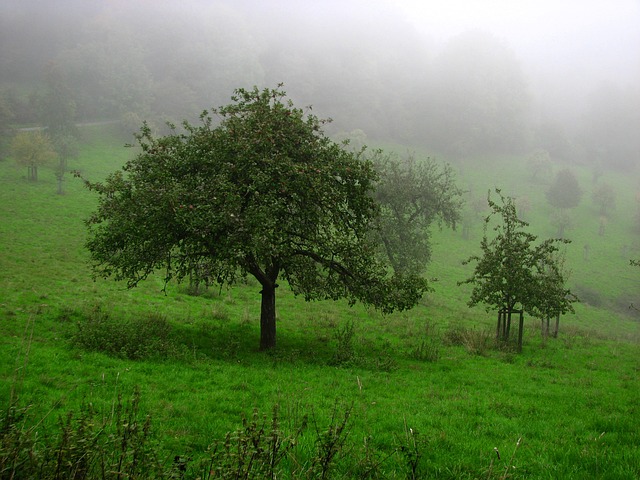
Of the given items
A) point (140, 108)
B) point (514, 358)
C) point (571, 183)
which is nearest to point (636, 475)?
point (514, 358)

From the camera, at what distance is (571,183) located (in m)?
104

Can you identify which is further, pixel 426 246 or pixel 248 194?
pixel 426 246

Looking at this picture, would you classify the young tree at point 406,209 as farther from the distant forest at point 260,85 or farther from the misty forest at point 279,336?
the distant forest at point 260,85

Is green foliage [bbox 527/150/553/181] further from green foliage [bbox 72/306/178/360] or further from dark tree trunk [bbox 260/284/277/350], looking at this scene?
green foliage [bbox 72/306/178/360]

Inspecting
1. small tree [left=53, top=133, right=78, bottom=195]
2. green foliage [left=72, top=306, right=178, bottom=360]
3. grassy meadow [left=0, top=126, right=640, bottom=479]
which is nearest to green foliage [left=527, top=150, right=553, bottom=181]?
grassy meadow [left=0, top=126, right=640, bottom=479]

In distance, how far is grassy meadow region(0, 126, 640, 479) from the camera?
7.24 m

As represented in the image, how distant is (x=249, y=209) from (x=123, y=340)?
646 cm

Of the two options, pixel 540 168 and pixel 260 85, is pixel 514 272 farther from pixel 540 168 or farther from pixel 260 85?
pixel 260 85

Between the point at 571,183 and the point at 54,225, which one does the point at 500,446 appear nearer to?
the point at 54,225

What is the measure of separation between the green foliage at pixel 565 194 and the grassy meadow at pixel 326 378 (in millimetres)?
84095

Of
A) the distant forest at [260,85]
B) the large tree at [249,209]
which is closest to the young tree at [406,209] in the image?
the large tree at [249,209]

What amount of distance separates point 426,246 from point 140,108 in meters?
100

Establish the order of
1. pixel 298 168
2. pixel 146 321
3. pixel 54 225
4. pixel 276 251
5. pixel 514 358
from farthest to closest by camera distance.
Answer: pixel 54 225, pixel 514 358, pixel 146 321, pixel 298 168, pixel 276 251

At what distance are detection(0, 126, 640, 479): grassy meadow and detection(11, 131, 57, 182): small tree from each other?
119ft
